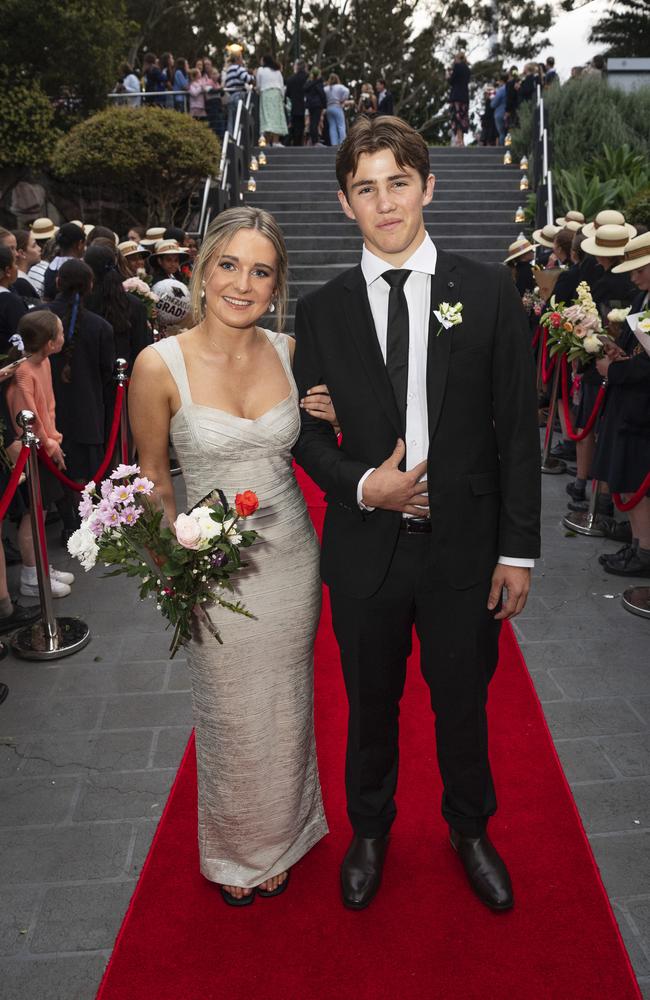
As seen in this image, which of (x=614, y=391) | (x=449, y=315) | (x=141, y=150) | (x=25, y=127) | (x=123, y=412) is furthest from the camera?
(x=25, y=127)

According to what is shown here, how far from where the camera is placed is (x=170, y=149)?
Result: 47.8 feet

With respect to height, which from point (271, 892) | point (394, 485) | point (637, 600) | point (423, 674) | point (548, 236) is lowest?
point (637, 600)

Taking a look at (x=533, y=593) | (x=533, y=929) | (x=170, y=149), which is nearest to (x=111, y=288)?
→ (x=533, y=593)

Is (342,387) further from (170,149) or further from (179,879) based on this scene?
(170,149)

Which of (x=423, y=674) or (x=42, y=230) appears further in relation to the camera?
(x=42, y=230)

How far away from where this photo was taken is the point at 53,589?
17.9 feet

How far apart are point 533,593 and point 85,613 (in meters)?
2.92

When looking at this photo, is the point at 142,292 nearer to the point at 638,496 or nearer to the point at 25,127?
the point at 638,496

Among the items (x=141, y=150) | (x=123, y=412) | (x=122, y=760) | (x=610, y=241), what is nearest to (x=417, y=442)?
(x=122, y=760)

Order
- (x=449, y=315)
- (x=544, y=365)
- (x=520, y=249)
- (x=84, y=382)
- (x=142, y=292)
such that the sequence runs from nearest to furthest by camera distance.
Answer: (x=449, y=315)
(x=84, y=382)
(x=142, y=292)
(x=544, y=365)
(x=520, y=249)

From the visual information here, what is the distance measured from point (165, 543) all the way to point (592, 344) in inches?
170

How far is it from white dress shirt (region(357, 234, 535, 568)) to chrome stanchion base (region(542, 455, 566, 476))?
18.8 ft

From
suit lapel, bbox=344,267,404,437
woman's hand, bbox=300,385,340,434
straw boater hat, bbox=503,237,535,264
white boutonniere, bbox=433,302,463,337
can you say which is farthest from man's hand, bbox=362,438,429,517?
straw boater hat, bbox=503,237,535,264

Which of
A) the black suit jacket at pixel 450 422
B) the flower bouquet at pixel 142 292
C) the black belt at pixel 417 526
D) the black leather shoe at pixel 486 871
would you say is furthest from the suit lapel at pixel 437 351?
the flower bouquet at pixel 142 292
